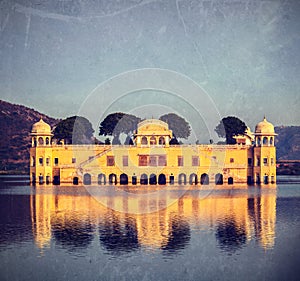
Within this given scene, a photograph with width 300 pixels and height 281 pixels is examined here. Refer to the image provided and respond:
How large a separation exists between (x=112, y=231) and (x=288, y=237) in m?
5.73

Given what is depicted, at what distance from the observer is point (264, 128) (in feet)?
157

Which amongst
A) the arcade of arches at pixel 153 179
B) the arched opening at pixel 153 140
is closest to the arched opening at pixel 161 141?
the arched opening at pixel 153 140

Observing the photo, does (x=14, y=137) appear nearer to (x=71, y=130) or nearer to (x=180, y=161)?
(x=71, y=130)

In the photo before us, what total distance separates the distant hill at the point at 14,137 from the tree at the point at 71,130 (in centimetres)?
2049

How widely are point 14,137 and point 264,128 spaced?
130ft

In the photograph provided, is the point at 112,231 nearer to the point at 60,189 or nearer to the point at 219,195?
the point at 219,195

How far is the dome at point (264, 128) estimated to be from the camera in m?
47.7

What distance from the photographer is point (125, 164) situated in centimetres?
4603

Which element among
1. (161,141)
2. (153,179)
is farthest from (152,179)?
(161,141)

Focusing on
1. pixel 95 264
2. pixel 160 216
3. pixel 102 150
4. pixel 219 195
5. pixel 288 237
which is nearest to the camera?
pixel 95 264

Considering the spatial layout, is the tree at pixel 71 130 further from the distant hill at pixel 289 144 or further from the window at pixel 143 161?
the distant hill at pixel 289 144

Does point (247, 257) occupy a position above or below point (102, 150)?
below

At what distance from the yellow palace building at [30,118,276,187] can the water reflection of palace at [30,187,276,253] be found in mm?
10778

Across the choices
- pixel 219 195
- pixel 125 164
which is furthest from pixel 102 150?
pixel 219 195
